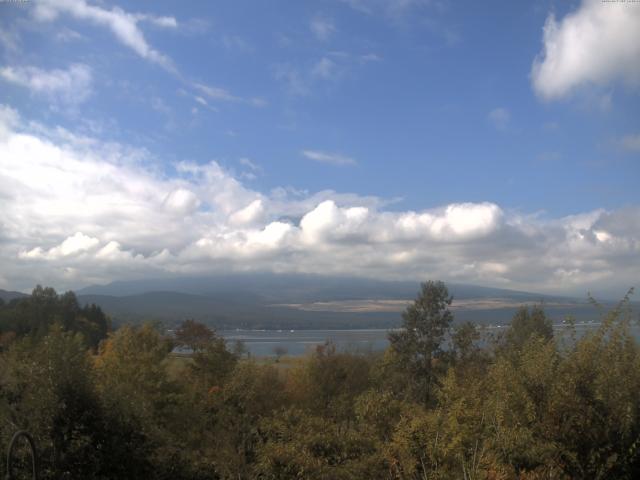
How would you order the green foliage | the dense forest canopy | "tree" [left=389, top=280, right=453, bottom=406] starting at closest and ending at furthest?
the dense forest canopy, "tree" [left=389, top=280, right=453, bottom=406], the green foliage

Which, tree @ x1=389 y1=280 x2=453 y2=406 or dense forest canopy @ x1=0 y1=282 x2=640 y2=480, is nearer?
dense forest canopy @ x1=0 y1=282 x2=640 y2=480

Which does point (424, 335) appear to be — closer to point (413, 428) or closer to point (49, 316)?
point (413, 428)

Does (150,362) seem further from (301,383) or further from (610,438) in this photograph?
(610,438)

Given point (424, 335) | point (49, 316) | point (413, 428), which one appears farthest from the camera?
point (49, 316)

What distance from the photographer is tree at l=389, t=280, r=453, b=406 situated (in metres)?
38.0

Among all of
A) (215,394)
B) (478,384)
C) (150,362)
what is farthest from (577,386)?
(150,362)

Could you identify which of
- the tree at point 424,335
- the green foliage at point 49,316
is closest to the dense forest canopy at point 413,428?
the tree at point 424,335

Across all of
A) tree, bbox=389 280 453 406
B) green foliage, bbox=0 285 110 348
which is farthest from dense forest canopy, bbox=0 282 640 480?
green foliage, bbox=0 285 110 348

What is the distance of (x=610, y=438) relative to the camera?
406 inches

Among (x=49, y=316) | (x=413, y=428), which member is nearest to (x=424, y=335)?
(x=413, y=428)

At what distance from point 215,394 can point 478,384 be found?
13.5 m

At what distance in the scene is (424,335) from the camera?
129 feet

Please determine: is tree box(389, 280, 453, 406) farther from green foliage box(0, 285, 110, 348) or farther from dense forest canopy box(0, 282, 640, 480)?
green foliage box(0, 285, 110, 348)

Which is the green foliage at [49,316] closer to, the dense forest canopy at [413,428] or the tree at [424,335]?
the tree at [424,335]
